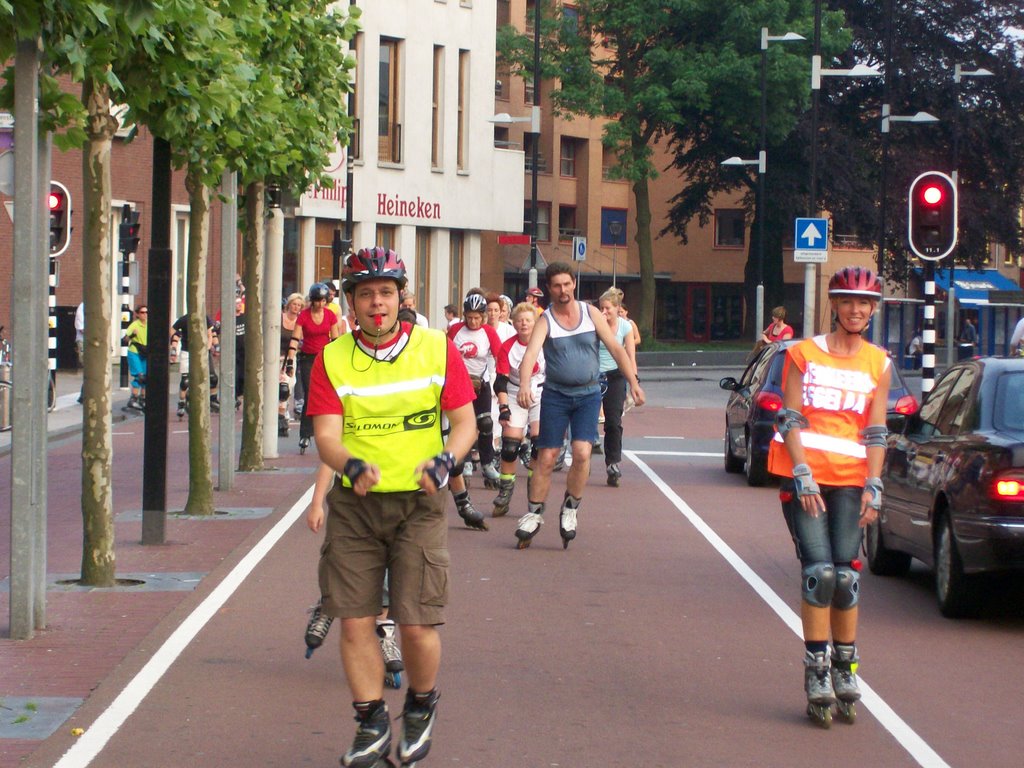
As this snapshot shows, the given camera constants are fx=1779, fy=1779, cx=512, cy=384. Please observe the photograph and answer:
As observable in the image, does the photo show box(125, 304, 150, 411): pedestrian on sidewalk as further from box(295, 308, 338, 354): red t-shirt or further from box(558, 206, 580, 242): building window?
box(558, 206, 580, 242): building window

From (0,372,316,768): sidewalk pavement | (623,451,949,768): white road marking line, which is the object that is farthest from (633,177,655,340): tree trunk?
(623,451,949,768): white road marking line

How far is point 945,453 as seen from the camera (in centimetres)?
983

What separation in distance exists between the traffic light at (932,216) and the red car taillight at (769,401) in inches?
78.5

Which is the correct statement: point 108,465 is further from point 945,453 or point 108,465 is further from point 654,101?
point 654,101

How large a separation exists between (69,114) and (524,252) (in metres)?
56.8

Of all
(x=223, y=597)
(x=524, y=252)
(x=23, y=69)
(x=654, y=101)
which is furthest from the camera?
(x=524, y=252)

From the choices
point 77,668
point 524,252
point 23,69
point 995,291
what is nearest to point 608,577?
point 77,668

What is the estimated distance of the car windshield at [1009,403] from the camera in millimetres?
9602

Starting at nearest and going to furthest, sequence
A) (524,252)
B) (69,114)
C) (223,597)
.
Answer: (69,114) < (223,597) < (524,252)

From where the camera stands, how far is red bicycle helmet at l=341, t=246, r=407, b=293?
5.99m

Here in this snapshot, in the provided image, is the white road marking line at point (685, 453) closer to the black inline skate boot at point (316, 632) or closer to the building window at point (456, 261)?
the black inline skate boot at point (316, 632)

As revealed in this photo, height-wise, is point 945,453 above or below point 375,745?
above

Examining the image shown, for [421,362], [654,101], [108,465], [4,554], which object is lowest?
[4,554]

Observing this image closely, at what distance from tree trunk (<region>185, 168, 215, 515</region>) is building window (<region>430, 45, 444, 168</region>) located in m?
35.9
